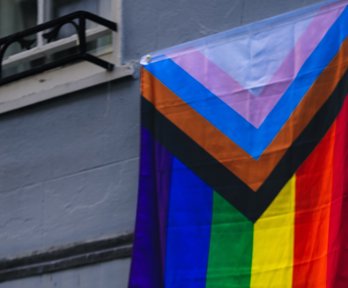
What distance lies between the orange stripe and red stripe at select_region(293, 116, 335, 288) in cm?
21

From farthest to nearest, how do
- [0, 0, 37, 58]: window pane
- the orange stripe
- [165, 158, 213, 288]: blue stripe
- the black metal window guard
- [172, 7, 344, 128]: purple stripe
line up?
[0, 0, 37, 58]: window pane < the black metal window guard < [165, 158, 213, 288]: blue stripe < [172, 7, 344, 128]: purple stripe < the orange stripe

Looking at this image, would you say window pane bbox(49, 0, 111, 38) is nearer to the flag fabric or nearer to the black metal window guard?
the black metal window guard

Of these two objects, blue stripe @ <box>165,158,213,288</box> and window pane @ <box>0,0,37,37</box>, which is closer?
blue stripe @ <box>165,158,213,288</box>

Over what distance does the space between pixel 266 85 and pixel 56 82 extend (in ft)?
6.14

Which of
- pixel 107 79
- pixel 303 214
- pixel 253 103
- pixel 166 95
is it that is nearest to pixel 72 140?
pixel 107 79

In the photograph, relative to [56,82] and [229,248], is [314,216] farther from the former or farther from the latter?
[56,82]

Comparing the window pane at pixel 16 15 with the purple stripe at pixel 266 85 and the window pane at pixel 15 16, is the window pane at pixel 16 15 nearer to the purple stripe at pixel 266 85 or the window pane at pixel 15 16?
the window pane at pixel 15 16

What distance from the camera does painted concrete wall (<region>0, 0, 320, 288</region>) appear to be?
6.32 meters

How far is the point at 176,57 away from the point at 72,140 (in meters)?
1.09

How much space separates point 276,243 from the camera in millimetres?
5371

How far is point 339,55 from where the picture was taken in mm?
5387

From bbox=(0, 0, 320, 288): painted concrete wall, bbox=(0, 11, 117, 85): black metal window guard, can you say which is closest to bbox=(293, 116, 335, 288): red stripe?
bbox=(0, 0, 320, 288): painted concrete wall

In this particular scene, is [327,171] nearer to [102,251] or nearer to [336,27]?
[336,27]

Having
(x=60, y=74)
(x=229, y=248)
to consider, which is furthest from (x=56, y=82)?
(x=229, y=248)
